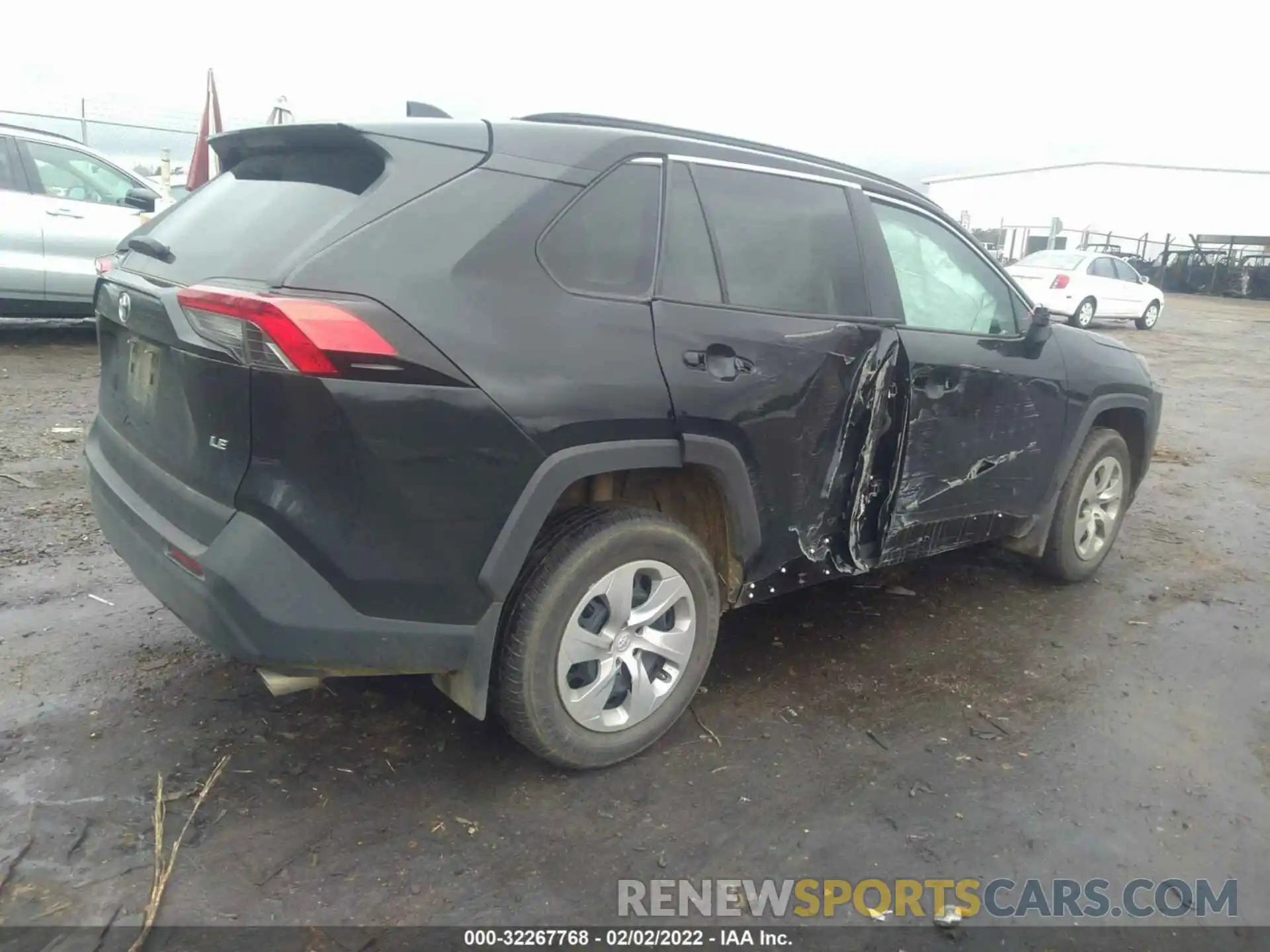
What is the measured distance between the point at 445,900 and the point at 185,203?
2.28 metres

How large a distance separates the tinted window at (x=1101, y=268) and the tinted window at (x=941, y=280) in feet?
51.5

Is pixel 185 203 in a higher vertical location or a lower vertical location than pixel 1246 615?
higher

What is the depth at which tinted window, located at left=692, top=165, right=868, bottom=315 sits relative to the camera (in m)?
2.96

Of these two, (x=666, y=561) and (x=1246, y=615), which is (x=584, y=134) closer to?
(x=666, y=561)

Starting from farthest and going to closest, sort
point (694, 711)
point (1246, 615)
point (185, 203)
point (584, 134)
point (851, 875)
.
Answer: point (1246, 615) → point (694, 711) → point (185, 203) → point (584, 134) → point (851, 875)

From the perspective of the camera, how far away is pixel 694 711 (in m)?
3.25

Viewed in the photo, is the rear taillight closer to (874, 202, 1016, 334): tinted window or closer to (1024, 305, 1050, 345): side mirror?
(874, 202, 1016, 334): tinted window

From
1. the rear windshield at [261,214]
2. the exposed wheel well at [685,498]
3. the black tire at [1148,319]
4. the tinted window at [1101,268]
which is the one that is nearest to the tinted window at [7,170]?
the rear windshield at [261,214]

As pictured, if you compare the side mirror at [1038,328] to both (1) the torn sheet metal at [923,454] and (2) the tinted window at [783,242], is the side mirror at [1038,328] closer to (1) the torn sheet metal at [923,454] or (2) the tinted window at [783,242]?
(1) the torn sheet metal at [923,454]

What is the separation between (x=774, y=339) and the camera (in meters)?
2.96

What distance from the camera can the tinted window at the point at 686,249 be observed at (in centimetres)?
279

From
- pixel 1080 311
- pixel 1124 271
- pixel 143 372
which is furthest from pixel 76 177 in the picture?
pixel 1124 271

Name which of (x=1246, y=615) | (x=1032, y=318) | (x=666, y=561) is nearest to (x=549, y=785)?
(x=666, y=561)

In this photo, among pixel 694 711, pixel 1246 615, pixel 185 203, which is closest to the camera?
pixel 185 203
